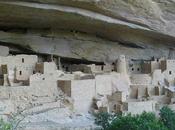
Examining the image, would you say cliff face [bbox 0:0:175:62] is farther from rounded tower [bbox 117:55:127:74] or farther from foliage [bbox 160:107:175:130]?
foliage [bbox 160:107:175:130]

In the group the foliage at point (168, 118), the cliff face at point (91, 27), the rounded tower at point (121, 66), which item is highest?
the cliff face at point (91, 27)

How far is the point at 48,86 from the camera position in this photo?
13.0 metres

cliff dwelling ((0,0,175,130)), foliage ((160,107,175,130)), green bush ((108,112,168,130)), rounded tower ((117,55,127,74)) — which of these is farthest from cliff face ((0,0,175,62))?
green bush ((108,112,168,130))

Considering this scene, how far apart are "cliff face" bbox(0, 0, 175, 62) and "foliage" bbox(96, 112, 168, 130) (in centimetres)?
288

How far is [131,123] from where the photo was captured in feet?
38.9

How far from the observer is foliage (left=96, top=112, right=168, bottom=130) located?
38.8ft

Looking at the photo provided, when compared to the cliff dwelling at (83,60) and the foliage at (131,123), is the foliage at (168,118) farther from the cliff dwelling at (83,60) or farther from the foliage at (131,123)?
the foliage at (131,123)

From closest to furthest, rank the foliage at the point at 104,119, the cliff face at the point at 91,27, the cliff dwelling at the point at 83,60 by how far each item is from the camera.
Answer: the foliage at the point at 104,119
the cliff dwelling at the point at 83,60
the cliff face at the point at 91,27

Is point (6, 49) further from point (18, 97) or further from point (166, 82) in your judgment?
point (166, 82)

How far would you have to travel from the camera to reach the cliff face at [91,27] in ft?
43.5

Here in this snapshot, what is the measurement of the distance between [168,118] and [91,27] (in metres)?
3.66

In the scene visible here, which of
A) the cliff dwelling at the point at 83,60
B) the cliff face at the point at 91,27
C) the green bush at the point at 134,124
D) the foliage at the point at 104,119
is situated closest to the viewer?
the green bush at the point at 134,124

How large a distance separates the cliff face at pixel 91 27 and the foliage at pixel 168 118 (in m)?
2.67

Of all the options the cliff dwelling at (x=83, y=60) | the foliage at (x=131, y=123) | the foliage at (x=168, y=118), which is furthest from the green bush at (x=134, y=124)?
the foliage at (x=168, y=118)
